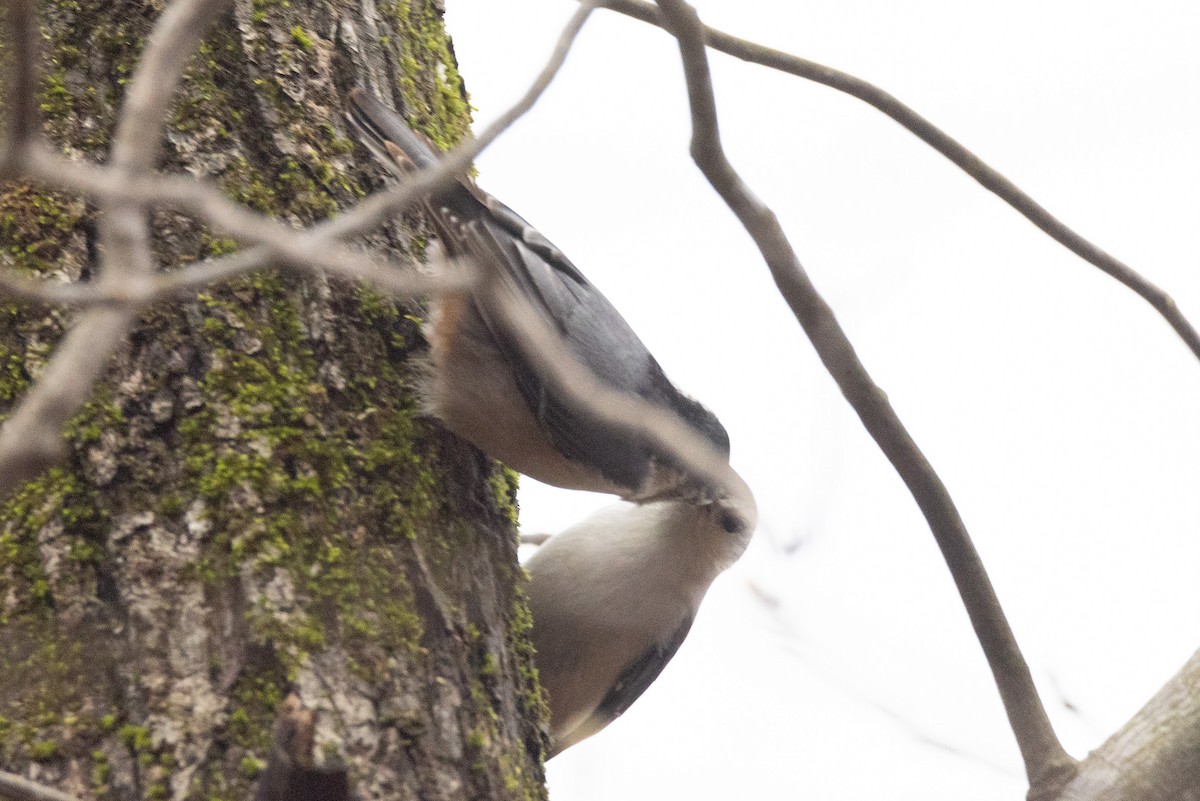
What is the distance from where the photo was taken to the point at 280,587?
1.73 metres

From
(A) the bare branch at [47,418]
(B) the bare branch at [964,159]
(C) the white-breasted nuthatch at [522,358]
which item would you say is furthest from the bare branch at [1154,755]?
(A) the bare branch at [47,418]

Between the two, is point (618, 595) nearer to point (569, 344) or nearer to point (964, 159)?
point (569, 344)

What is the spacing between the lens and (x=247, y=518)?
1769 millimetres

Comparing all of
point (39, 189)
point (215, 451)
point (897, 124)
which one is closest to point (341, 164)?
point (39, 189)

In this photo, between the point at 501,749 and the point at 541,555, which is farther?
the point at 541,555

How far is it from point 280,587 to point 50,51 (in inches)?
39.9

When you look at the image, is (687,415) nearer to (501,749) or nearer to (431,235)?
(431,235)

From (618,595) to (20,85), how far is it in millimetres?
2119

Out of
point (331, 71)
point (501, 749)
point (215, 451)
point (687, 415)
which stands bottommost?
point (501, 749)

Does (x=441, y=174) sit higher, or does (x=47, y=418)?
(x=441, y=174)

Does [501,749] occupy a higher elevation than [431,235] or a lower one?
lower

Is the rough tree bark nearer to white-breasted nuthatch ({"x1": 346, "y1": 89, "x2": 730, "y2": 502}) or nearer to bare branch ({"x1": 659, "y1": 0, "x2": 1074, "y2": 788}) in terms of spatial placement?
white-breasted nuthatch ({"x1": 346, "y1": 89, "x2": 730, "y2": 502})

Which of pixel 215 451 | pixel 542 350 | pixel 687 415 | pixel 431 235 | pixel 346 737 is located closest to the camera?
pixel 542 350

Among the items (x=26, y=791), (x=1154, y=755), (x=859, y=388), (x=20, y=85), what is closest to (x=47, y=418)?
(x=20, y=85)
